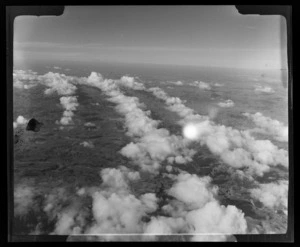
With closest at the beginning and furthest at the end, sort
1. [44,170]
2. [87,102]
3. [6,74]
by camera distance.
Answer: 1. [6,74]
2. [44,170]
3. [87,102]

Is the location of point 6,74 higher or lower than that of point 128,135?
higher

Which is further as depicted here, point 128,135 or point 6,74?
point 128,135

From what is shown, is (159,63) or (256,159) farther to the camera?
(159,63)

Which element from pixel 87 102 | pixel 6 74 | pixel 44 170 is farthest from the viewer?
pixel 87 102

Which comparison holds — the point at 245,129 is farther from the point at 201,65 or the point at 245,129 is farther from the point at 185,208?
the point at 185,208

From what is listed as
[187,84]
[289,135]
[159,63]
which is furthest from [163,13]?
[289,135]

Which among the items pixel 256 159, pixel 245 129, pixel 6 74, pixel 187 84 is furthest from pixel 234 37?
pixel 6 74

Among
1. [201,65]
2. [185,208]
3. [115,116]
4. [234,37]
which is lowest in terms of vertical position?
[185,208]

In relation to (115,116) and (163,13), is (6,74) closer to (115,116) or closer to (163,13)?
(115,116)

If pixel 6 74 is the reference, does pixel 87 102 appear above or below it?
below
